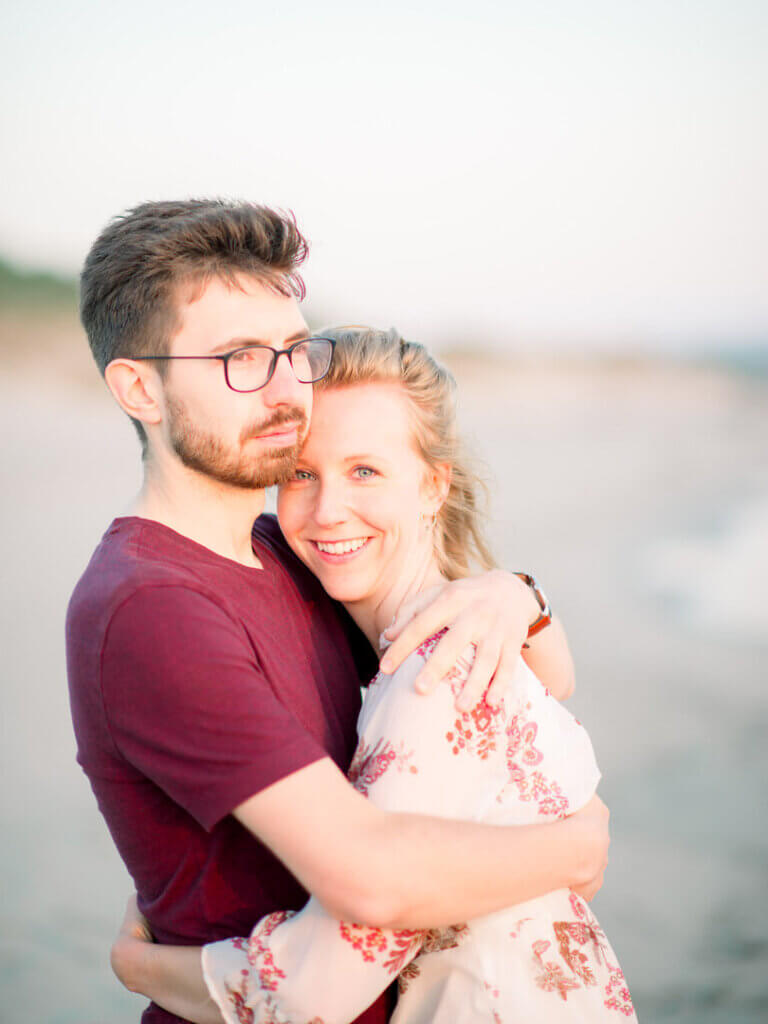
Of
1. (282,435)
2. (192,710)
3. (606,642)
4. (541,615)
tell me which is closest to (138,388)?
(282,435)

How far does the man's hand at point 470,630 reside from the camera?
1868 millimetres

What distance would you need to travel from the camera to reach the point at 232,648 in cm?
169

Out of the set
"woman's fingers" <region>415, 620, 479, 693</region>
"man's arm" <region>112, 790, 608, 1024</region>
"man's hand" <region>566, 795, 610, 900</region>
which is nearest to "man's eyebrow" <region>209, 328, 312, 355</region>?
"woman's fingers" <region>415, 620, 479, 693</region>

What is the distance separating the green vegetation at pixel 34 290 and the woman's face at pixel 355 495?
13676 mm

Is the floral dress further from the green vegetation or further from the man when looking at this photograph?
the green vegetation

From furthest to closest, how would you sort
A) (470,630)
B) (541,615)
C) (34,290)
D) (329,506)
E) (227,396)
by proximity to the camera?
(34,290) < (541,615) < (329,506) < (227,396) < (470,630)

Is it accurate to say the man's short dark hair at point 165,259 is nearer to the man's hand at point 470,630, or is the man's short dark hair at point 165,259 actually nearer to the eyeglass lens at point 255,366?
the eyeglass lens at point 255,366

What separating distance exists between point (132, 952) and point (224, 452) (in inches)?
39.4

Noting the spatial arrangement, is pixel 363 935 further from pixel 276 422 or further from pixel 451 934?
pixel 276 422

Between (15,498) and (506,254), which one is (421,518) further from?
(506,254)

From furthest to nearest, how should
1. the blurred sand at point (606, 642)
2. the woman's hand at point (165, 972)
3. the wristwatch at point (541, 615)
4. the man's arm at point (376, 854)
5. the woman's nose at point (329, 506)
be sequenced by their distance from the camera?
the blurred sand at point (606, 642), the wristwatch at point (541, 615), the woman's nose at point (329, 506), the woman's hand at point (165, 972), the man's arm at point (376, 854)

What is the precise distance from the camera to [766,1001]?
4.80 meters

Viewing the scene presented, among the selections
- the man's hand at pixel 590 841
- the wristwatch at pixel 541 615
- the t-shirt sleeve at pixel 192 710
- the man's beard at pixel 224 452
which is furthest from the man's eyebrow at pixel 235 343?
the man's hand at pixel 590 841

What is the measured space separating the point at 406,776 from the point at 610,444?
15573mm
